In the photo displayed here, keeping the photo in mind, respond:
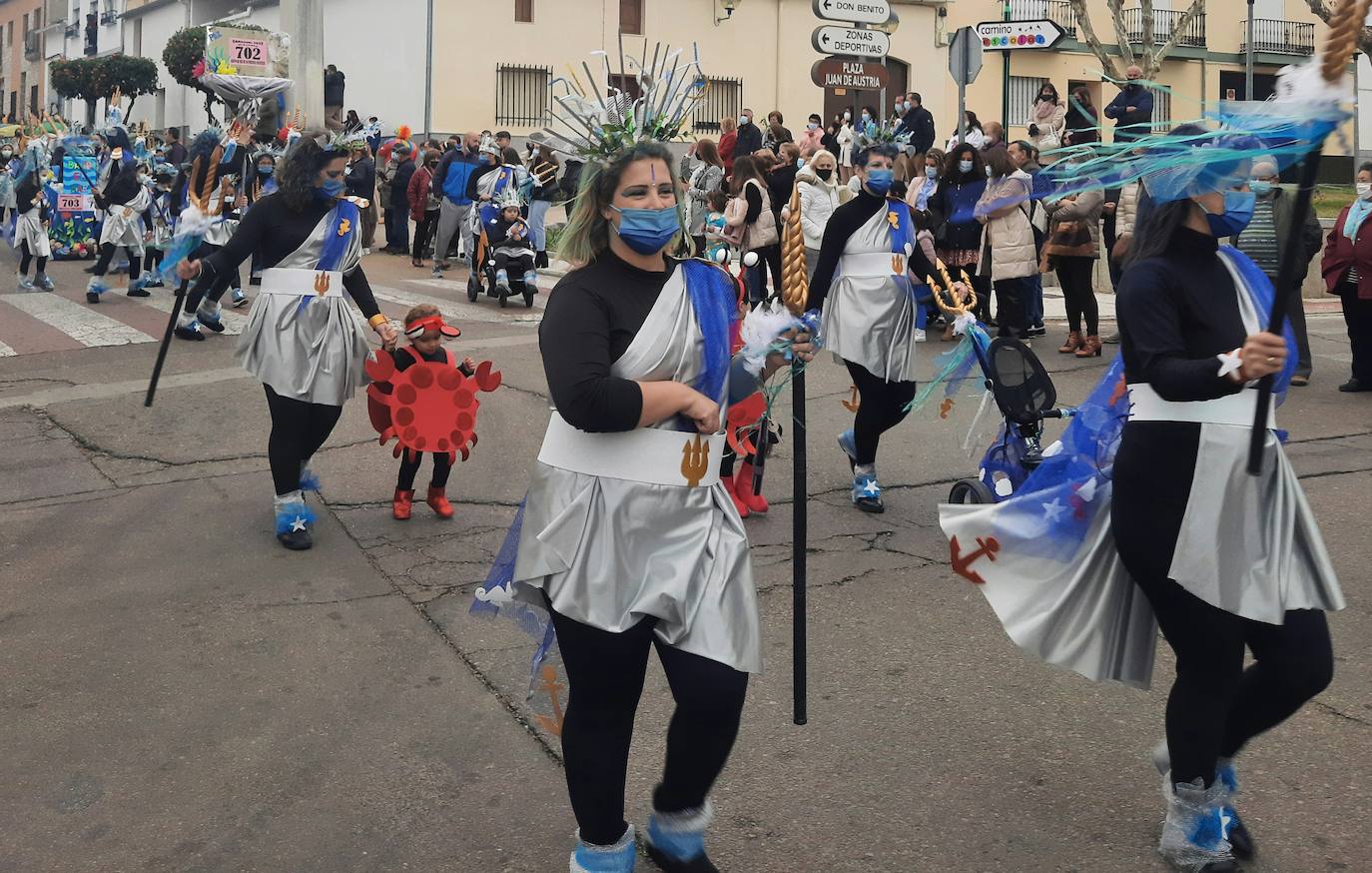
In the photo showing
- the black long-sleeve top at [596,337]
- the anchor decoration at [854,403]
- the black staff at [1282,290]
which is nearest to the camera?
the black staff at [1282,290]

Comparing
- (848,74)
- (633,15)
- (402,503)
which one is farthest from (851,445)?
(633,15)

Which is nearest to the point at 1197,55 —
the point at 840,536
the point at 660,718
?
the point at 840,536

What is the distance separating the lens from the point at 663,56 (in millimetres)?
3871

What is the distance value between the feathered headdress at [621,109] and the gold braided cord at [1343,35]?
56.8 inches

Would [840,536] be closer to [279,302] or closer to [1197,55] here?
[279,302]

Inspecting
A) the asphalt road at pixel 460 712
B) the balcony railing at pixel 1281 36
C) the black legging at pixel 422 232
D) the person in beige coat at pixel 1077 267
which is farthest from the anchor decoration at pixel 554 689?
the balcony railing at pixel 1281 36

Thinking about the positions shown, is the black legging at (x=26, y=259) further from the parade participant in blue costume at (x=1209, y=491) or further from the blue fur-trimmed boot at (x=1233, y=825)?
the blue fur-trimmed boot at (x=1233, y=825)

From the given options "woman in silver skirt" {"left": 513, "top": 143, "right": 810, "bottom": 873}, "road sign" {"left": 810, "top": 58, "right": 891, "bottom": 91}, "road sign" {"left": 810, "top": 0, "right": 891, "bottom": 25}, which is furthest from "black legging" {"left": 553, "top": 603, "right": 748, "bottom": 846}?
"road sign" {"left": 810, "top": 58, "right": 891, "bottom": 91}

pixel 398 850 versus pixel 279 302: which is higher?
→ pixel 279 302

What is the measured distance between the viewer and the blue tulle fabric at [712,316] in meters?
3.49

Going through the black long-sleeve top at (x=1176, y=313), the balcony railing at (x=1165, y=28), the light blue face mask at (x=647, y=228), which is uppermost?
the balcony railing at (x=1165, y=28)

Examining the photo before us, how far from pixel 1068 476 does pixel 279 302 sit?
159 inches

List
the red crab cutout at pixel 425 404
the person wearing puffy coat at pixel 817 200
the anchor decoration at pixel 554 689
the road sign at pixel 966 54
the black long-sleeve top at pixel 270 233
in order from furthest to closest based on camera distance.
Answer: the road sign at pixel 966 54 < the person wearing puffy coat at pixel 817 200 < the red crab cutout at pixel 425 404 < the black long-sleeve top at pixel 270 233 < the anchor decoration at pixel 554 689

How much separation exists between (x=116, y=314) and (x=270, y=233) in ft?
27.8
